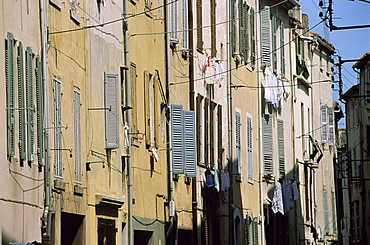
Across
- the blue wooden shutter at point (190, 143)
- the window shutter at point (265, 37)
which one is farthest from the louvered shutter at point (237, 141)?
the blue wooden shutter at point (190, 143)

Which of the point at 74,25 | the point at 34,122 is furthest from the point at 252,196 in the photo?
the point at 34,122

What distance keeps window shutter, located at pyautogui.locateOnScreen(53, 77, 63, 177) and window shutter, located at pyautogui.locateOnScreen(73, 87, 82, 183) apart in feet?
3.66

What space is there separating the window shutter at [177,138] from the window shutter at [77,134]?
7352 millimetres

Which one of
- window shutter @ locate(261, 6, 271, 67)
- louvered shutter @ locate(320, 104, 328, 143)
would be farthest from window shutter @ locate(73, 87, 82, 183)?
louvered shutter @ locate(320, 104, 328, 143)

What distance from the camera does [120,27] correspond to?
24844 mm

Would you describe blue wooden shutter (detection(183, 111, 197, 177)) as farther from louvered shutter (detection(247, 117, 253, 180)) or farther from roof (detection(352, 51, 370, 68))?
roof (detection(352, 51, 370, 68))

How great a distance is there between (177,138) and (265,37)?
1244 centimetres

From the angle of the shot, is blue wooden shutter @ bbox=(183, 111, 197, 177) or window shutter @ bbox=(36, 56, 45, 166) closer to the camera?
window shutter @ bbox=(36, 56, 45, 166)

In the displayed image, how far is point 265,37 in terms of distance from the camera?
40.4 metres

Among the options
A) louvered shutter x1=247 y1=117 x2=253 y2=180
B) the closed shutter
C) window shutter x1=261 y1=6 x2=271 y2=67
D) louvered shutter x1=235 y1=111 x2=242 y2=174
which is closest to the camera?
the closed shutter

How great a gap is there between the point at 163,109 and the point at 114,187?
4841 millimetres

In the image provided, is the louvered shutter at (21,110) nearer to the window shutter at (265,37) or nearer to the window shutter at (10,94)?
the window shutter at (10,94)

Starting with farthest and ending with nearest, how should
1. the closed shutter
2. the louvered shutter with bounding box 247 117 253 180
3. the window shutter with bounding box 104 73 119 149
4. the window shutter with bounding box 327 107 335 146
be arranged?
1. the window shutter with bounding box 327 107 335 146
2. the louvered shutter with bounding box 247 117 253 180
3. the window shutter with bounding box 104 73 119 149
4. the closed shutter

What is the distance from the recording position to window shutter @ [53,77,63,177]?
1970cm
